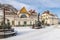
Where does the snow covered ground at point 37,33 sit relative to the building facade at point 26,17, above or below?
below

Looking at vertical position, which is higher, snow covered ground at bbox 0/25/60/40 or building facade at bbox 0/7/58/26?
building facade at bbox 0/7/58/26

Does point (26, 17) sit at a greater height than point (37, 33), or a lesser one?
greater

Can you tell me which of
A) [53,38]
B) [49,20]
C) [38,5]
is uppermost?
[38,5]

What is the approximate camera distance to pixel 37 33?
6238 millimetres

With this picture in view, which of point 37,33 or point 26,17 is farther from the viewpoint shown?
point 37,33

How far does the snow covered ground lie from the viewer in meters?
5.57

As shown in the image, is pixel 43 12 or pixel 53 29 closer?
pixel 43 12

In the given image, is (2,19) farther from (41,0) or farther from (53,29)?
(53,29)

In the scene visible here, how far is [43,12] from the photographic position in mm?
5648

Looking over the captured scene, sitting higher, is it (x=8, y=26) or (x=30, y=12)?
(x=30, y=12)

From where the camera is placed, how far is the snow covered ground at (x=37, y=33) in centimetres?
557

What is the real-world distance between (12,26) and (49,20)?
99 cm

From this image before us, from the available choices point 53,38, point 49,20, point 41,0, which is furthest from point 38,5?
point 53,38

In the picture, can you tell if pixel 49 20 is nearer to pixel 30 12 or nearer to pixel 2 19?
pixel 30 12
